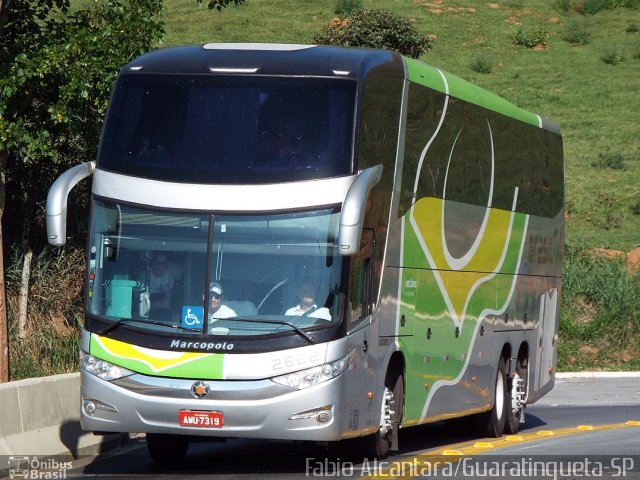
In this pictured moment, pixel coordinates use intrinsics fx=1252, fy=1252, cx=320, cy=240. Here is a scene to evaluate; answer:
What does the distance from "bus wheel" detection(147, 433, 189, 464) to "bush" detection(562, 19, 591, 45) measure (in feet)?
218

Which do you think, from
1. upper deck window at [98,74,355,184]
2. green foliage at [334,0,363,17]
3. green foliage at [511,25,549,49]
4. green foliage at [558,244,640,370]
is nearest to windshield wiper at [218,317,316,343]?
upper deck window at [98,74,355,184]

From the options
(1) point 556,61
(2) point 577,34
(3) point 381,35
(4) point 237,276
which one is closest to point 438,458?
(4) point 237,276

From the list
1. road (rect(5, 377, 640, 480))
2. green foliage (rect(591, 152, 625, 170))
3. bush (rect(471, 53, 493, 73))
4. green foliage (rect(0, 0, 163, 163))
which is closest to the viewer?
road (rect(5, 377, 640, 480))

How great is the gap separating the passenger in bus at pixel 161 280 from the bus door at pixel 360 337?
169 cm

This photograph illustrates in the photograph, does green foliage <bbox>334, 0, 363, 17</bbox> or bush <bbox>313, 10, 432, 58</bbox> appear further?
green foliage <bbox>334, 0, 363, 17</bbox>

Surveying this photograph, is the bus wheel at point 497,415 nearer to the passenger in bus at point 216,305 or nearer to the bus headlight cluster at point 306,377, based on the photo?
the bus headlight cluster at point 306,377

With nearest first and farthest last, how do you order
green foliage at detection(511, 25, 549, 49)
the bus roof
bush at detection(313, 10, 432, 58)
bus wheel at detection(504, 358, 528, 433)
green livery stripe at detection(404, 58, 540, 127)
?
the bus roof
green livery stripe at detection(404, 58, 540, 127)
bus wheel at detection(504, 358, 528, 433)
bush at detection(313, 10, 432, 58)
green foliage at detection(511, 25, 549, 49)

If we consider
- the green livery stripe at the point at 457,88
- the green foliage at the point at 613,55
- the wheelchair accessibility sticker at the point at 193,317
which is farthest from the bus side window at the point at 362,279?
the green foliage at the point at 613,55

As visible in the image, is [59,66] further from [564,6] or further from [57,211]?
[564,6]

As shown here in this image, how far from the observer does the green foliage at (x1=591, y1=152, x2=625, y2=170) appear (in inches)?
2127

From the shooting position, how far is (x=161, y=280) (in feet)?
39.2

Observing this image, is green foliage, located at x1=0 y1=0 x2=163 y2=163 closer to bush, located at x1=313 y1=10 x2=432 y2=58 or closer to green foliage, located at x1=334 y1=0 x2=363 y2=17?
bush, located at x1=313 y1=10 x2=432 y2=58

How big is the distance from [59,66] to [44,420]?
20.3 feet

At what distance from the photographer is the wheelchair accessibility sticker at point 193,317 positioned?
11.7 metres
